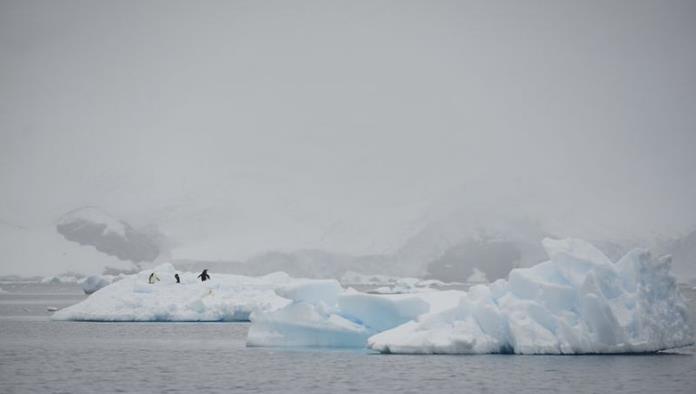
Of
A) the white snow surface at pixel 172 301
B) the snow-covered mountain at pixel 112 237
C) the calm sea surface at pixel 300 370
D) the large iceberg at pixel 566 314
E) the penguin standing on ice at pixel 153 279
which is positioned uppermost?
the snow-covered mountain at pixel 112 237

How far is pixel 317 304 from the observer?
29.8 metres

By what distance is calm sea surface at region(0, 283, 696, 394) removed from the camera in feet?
71.1

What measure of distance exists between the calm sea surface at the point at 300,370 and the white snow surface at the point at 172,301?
10017 mm

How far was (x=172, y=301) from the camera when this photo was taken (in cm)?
4378

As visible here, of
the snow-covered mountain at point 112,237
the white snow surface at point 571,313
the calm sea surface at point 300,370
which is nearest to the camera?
the calm sea surface at point 300,370

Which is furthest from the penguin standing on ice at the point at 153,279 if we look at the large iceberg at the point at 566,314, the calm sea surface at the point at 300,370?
the large iceberg at the point at 566,314

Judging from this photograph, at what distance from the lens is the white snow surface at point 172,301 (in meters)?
43.3

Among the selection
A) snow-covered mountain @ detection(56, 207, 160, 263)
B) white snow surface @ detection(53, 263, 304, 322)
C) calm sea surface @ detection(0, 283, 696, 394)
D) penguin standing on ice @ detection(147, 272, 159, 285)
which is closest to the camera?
calm sea surface @ detection(0, 283, 696, 394)

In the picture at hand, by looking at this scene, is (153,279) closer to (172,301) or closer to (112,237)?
(172,301)

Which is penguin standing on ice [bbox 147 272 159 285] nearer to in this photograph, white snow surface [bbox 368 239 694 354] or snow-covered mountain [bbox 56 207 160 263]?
white snow surface [bbox 368 239 694 354]

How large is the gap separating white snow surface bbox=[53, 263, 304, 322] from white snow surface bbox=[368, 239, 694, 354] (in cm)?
1606

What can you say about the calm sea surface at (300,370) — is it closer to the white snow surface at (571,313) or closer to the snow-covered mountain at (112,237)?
the white snow surface at (571,313)

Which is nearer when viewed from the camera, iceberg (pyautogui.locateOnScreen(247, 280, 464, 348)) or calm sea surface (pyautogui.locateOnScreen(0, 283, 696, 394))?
calm sea surface (pyautogui.locateOnScreen(0, 283, 696, 394))

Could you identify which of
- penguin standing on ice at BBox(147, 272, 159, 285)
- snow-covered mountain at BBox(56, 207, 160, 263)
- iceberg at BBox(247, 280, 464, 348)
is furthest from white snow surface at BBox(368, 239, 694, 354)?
snow-covered mountain at BBox(56, 207, 160, 263)
